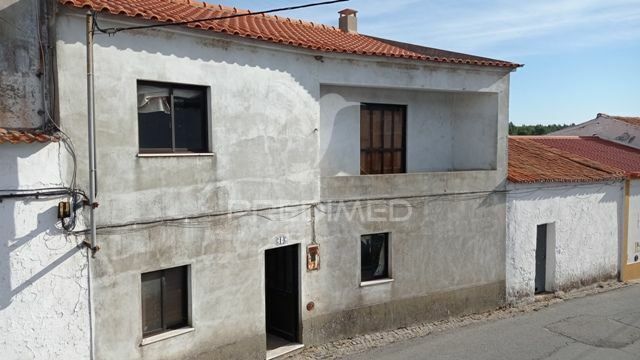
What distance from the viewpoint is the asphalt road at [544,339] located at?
34.7 ft

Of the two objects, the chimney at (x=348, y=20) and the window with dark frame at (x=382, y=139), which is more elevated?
the chimney at (x=348, y=20)

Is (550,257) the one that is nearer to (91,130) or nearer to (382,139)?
(382,139)

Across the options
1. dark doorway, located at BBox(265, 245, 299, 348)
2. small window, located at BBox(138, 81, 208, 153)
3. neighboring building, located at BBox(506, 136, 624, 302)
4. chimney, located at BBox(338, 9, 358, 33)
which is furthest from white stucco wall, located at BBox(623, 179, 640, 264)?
small window, located at BBox(138, 81, 208, 153)

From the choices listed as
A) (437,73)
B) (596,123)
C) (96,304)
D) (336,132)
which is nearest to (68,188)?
(96,304)

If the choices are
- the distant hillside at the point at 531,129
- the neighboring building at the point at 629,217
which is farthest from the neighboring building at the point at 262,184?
the distant hillside at the point at 531,129

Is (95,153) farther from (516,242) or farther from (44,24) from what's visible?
(516,242)

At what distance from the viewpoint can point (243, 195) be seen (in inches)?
371

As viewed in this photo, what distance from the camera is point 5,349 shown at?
22.2 feet

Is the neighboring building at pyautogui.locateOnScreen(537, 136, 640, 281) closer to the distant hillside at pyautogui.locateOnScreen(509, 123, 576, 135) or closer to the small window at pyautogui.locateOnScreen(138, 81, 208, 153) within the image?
the small window at pyautogui.locateOnScreen(138, 81, 208, 153)

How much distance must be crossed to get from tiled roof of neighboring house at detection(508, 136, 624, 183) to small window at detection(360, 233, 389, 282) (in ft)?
13.2

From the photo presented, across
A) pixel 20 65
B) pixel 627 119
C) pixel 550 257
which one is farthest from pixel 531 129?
pixel 20 65

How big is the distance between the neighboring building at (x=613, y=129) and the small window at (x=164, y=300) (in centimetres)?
1991

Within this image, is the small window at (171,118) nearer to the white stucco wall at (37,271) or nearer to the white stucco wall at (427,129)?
the white stucco wall at (37,271)

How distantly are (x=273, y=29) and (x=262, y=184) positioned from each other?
3.26 meters
